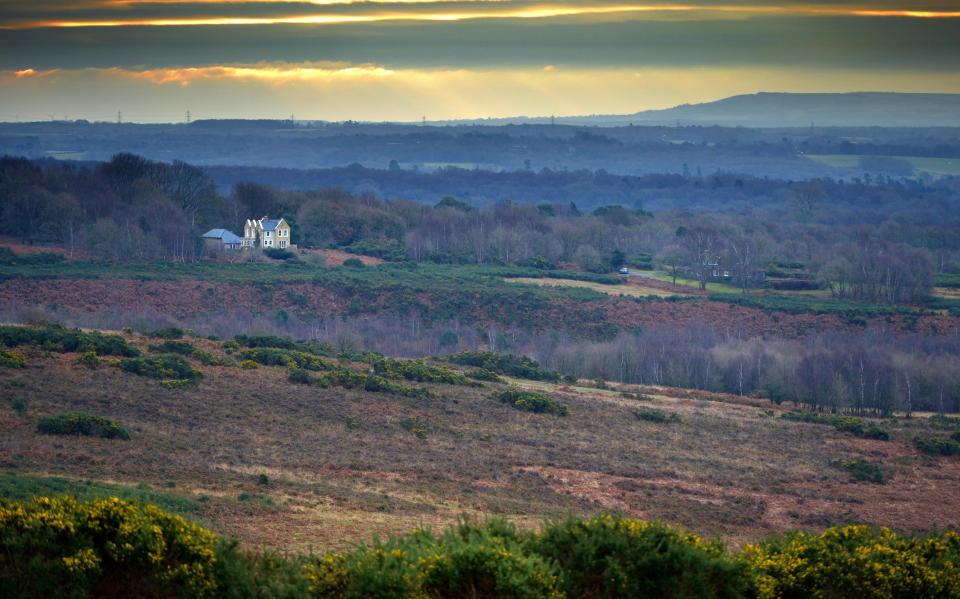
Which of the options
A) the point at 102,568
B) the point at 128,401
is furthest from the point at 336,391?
the point at 102,568

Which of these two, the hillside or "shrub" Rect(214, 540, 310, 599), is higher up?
A: "shrub" Rect(214, 540, 310, 599)

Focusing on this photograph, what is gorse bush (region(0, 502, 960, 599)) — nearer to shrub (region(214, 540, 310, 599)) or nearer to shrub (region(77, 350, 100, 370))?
shrub (region(214, 540, 310, 599))

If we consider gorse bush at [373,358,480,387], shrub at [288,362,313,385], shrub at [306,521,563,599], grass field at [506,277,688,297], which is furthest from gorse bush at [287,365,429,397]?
grass field at [506,277,688,297]

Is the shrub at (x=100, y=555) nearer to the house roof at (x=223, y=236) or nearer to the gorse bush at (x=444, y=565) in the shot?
the gorse bush at (x=444, y=565)

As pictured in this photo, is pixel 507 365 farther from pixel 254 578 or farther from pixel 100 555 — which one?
pixel 100 555

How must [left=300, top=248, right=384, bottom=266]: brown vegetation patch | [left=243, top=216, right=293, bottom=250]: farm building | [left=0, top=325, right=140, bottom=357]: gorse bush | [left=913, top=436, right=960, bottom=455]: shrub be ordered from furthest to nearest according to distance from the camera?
1. [left=243, top=216, right=293, bottom=250]: farm building
2. [left=300, top=248, right=384, bottom=266]: brown vegetation patch
3. [left=0, top=325, right=140, bottom=357]: gorse bush
4. [left=913, top=436, right=960, bottom=455]: shrub

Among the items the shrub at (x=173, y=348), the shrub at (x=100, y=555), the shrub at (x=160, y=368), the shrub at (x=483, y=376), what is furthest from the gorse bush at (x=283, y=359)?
the shrub at (x=100, y=555)
